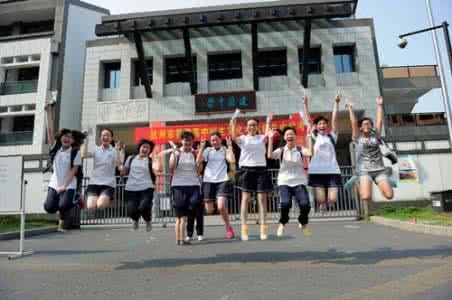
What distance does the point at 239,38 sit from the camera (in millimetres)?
19453

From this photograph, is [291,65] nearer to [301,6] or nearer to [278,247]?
[301,6]

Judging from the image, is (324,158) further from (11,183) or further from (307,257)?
(11,183)

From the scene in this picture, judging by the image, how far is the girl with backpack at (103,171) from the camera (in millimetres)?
6078

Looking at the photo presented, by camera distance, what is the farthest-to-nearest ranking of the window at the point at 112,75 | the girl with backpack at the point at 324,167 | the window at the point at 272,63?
the window at the point at 112,75 → the window at the point at 272,63 → the girl with backpack at the point at 324,167

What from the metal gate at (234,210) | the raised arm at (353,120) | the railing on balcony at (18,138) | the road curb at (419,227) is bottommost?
the road curb at (419,227)

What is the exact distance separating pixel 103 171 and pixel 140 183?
77cm

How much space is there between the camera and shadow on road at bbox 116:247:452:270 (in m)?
5.12

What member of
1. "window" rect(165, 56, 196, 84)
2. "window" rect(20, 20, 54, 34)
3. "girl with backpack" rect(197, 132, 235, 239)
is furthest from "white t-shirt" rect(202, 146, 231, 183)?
"window" rect(20, 20, 54, 34)

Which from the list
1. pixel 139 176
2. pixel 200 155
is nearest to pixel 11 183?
pixel 139 176

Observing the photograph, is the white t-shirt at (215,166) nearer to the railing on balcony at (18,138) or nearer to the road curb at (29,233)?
the road curb at (29,233)

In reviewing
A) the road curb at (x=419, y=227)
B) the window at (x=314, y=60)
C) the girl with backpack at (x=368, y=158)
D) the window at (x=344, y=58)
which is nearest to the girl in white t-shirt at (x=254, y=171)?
the girl with backpack at (x=368, y=158)

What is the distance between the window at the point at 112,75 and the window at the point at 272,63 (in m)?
9.46

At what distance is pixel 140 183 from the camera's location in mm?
6230

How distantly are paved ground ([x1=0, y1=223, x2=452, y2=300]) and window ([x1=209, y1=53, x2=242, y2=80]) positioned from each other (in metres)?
14.2
